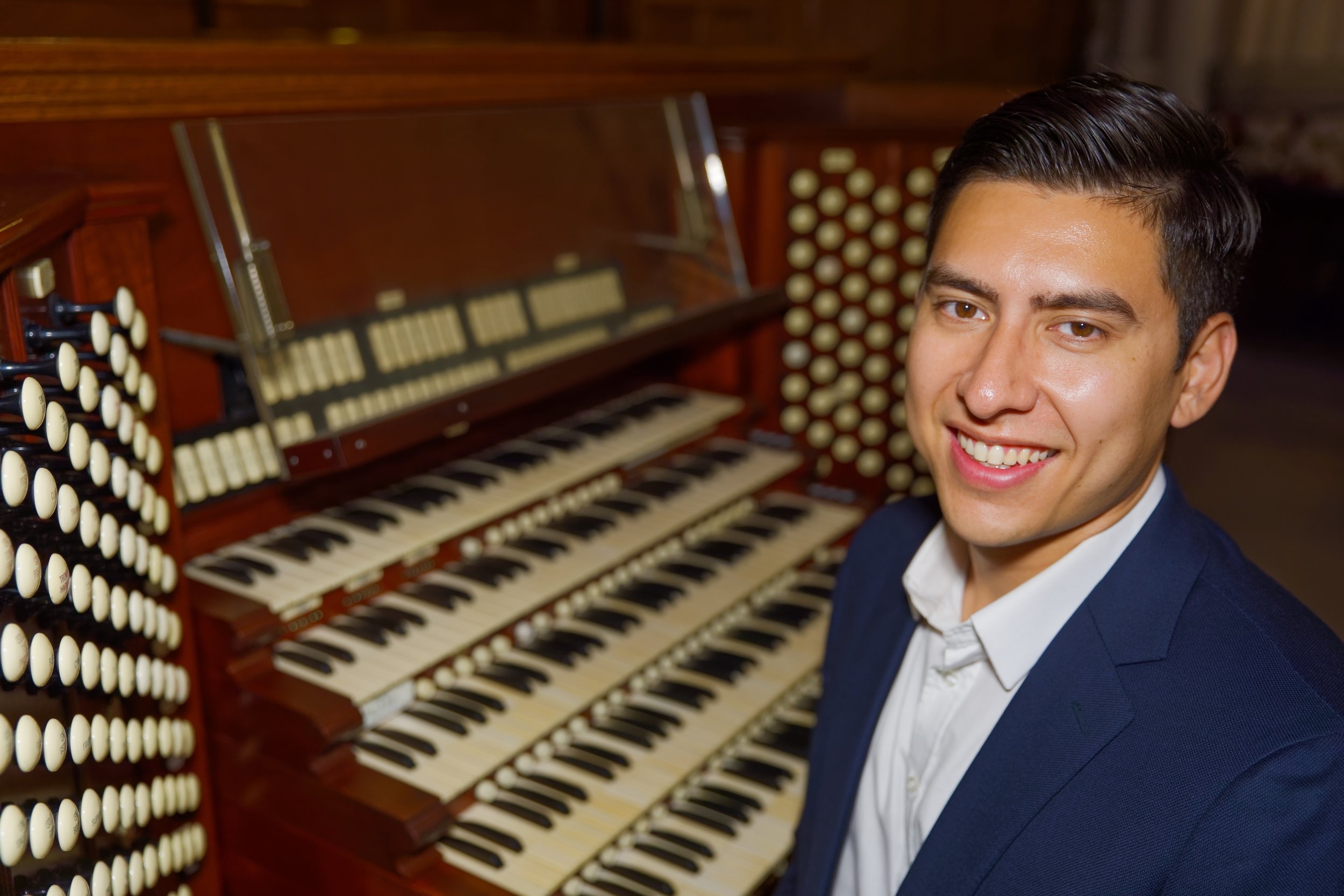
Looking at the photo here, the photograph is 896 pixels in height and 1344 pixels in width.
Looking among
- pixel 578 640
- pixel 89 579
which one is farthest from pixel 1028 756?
pixel 578 640

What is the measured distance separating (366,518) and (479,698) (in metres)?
0.49

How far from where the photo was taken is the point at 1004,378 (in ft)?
4.11

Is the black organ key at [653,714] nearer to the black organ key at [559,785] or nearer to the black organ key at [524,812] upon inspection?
the black organ key at [559,785]

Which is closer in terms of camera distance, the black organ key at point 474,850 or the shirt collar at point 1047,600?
the shirt collar at point 1047,600

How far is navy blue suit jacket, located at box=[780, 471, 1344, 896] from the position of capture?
1.11m

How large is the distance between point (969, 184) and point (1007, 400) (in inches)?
11.5

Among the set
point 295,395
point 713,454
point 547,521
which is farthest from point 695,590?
point 295,395

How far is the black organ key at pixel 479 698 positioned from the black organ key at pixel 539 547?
396 mm

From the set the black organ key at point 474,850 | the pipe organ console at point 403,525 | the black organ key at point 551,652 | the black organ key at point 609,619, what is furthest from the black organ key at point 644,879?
the black organ key at point 609,619

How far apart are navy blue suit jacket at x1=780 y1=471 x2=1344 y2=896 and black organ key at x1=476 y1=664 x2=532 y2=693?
44.1 inches

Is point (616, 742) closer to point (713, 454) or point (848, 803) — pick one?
point (848, 803)

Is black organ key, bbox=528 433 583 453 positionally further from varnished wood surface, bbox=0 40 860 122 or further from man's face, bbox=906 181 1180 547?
man's face, bbox=906 181 1180 547

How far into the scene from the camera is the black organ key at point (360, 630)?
2.20m

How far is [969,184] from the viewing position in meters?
1.34
